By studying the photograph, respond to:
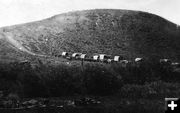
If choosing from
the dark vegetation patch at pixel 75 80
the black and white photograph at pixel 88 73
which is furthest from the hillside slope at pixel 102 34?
Result: the dark vegetation patch at pixel 75 80

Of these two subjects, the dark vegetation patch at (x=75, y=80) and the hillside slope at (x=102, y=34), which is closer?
the dark vegetation patch at (x=75, y=80)

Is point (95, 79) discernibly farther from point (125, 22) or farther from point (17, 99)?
point (125, 22)

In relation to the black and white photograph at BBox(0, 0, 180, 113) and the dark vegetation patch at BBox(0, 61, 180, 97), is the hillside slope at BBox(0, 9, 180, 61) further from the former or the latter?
the dark vegetation patch at BBox(0, 61, 180, 97)

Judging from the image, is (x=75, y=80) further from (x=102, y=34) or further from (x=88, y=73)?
(x=102, y=34)

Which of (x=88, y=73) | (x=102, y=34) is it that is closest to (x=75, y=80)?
(x=88, y=73)

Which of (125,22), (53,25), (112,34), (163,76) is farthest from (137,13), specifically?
(163,76)

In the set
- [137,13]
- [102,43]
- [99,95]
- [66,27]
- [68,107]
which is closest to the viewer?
[68,107]

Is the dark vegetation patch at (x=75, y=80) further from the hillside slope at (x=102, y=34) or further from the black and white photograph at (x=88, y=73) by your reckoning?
the hillside slope at (x=102, y=34)

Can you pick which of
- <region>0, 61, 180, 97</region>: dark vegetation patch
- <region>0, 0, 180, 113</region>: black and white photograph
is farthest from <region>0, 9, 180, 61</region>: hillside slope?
<region>0, 61, 180, 97</region>: dark vegetation patch
